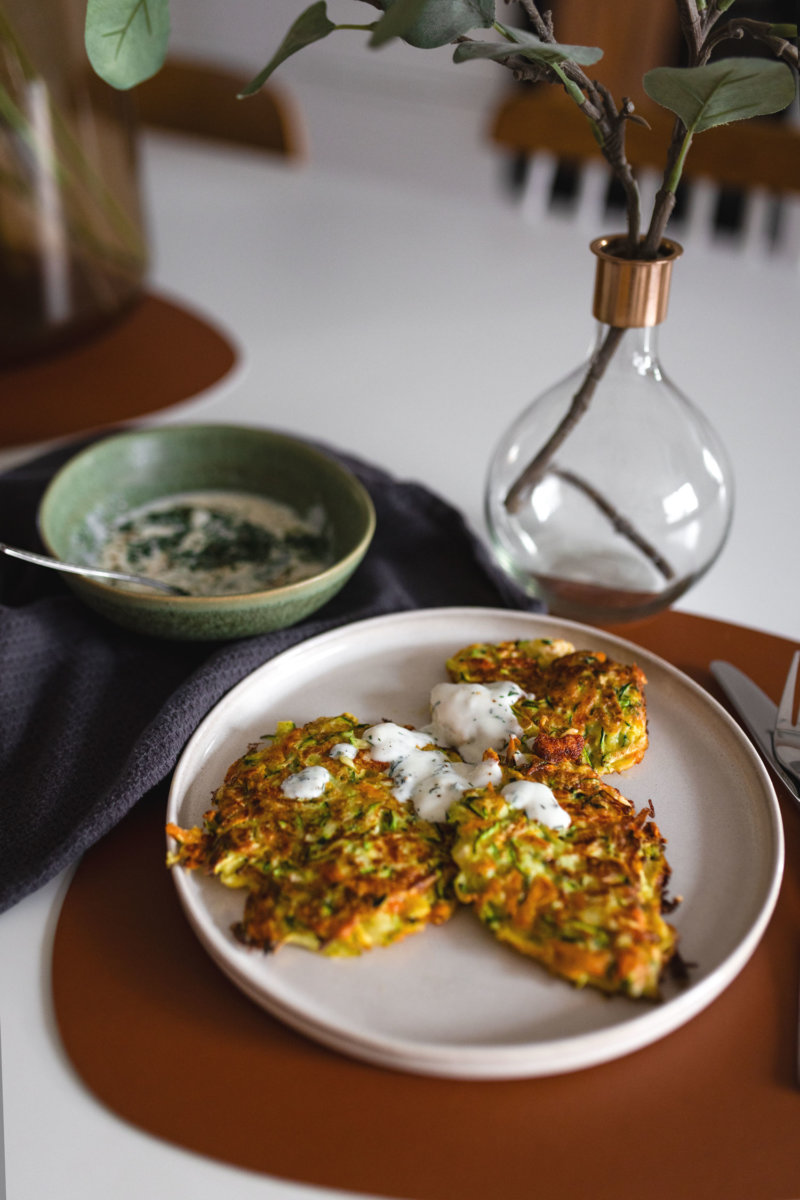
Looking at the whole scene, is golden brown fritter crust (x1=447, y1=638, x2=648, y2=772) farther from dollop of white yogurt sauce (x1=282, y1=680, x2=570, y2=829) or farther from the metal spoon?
the metal spoon

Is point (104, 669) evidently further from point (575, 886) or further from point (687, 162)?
point (687, 162)

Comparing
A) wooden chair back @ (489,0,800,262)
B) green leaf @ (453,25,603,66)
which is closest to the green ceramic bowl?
green leaf @ (453,25,603,66)

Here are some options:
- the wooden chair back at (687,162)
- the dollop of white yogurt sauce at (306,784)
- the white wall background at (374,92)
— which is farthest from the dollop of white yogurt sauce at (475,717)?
the white wall background at (374,92)

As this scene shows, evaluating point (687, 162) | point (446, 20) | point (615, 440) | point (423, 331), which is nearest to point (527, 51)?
point (446, 20)

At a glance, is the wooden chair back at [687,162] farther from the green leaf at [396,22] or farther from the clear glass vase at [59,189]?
the green leaf at [396,22]

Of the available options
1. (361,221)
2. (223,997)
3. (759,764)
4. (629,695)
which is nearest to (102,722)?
(223,997)
